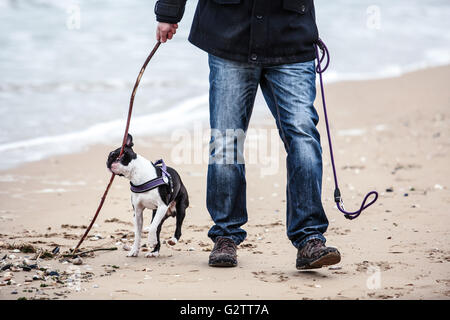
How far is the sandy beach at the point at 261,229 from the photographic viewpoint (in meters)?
3.69

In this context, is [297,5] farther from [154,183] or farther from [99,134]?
[99,134]

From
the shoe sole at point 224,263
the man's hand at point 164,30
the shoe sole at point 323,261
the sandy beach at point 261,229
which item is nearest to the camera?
the sandy beach at point 261,229

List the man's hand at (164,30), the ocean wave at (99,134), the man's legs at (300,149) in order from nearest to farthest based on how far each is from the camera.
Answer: the man's legs at (300,149)
the man's hand at (164,30)
the ocean wave at (99,134)

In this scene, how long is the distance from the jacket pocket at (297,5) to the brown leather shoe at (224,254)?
1.36 metres

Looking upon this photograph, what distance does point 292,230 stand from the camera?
4.05 m

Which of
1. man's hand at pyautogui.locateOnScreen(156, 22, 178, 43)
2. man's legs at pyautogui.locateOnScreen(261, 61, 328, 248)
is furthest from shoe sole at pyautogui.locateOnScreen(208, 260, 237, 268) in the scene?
man's hand at pyautogui.locateOnScreen(156, 22, 178, 43)

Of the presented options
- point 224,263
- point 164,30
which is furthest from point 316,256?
point 164,30

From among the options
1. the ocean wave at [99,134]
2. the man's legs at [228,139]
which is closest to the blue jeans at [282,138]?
the man's legs at [228,139]

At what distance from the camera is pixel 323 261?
12.5 feet

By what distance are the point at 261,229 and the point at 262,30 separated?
1.75m

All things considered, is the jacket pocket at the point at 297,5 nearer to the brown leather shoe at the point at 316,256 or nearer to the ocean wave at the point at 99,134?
the brown leather shoe at the point at 316,256

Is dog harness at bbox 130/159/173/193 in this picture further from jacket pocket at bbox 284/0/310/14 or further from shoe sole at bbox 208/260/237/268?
jacket pocket at bbox 284/0/310/14

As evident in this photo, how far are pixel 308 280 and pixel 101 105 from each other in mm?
7702
